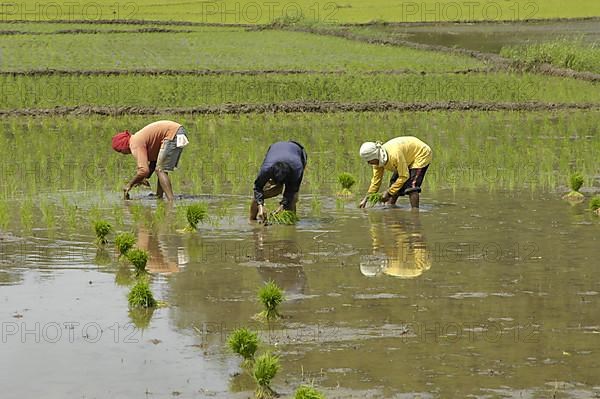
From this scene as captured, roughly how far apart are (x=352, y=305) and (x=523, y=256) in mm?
2214

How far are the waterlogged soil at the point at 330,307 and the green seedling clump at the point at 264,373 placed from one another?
131 mm

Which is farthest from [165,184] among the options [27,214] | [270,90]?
[270,90]

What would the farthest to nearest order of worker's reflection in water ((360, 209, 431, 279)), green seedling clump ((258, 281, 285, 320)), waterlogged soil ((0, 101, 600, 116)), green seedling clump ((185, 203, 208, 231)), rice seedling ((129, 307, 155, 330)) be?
1. waterlogged soil ((0, 101, 600, 116))
2. green seedling clump ((185, 203, 208, 231))
3. worker's reflection in water ((360, 209, 431, 279))
4. rice seedling ((129, 307, 155, 330))
5. green seedling clump ((258, 281, 285, 320))

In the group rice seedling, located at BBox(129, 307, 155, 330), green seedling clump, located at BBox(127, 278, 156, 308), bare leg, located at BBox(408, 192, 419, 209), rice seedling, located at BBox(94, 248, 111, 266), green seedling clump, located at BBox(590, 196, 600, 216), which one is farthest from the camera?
bare leg, located at BBox(408, 192, 419, 209)

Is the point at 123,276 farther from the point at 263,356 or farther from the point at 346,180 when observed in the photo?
the point at 346,180

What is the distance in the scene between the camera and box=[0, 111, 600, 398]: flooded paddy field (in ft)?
21.3

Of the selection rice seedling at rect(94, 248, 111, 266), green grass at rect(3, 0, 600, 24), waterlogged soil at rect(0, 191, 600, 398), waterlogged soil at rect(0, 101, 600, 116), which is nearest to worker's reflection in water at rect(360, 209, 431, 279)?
waterlogged soil at rect(0, 191, 600, 398)

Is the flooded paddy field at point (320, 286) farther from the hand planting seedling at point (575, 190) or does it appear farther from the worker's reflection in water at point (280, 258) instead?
the hand planting seedling at point (575, 190)

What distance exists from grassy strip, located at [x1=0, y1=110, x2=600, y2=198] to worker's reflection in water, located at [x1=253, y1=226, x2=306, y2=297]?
252cm

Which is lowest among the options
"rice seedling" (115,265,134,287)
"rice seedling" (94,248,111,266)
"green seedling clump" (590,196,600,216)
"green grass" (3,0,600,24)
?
"rice seedling" (115,265,134,287)

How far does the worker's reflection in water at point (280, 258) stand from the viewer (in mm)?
8805

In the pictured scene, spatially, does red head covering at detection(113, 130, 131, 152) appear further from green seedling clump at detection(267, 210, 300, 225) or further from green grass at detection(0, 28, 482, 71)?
green grass at detection(0, 28, 482, 71)

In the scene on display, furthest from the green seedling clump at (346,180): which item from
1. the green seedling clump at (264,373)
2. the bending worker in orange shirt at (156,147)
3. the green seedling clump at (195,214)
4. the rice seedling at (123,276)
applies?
the green seedling clump at (264,373)

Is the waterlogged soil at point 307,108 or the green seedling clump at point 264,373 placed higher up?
the waterlogged soil at point 307,108
